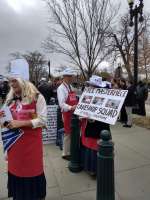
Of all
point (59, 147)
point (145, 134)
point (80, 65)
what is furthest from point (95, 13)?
point (59, 147)

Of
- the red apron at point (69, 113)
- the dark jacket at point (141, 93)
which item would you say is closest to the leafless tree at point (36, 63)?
the dark jacket at point (141, 93)

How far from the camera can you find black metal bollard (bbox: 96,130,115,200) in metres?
3.20

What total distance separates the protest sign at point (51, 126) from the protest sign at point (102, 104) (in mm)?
2696

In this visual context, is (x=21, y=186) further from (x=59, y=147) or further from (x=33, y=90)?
(x=59, y=147)

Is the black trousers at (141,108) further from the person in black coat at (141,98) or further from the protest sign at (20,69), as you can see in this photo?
the protest sign at (20,69)

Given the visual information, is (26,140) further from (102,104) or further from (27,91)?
(102,104)

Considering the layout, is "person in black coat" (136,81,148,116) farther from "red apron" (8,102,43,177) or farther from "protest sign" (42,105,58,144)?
"red apron" (8,102,43,177)

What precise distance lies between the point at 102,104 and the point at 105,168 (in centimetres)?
144

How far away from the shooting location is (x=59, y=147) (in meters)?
7.30

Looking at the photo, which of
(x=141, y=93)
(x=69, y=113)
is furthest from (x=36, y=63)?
(x=69, y=113)

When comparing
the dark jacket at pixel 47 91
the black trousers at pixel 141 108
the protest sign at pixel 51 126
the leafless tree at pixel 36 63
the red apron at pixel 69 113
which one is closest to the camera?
the red apron at pixel 69 113

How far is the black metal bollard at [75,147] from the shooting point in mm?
5371

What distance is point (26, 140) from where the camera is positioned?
3.48 meters

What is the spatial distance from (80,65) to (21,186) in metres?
12.5
